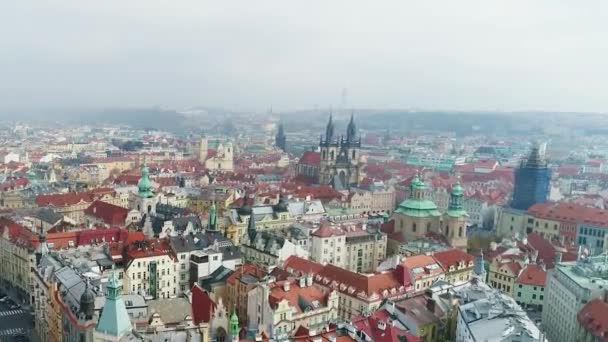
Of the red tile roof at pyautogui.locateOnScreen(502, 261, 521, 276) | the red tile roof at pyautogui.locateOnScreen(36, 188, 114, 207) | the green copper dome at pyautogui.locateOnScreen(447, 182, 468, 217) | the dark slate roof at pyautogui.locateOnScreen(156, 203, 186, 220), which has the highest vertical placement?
the green copper dome at pyautogui.locateOnScreen(447, 182, 468, 217)

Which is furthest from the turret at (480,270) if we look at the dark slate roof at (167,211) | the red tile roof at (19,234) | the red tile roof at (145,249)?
the red tile roof at (19,234)

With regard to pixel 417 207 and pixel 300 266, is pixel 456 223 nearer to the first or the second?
pixel 417 207

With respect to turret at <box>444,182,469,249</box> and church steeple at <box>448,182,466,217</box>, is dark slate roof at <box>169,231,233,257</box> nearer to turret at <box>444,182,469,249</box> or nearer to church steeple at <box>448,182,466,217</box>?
turret at <box>444,182,469,249</box>

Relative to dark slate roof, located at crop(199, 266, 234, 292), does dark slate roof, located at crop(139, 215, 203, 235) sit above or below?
above

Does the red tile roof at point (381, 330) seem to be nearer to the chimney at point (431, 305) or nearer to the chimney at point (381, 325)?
the chimney at point (381, 325)

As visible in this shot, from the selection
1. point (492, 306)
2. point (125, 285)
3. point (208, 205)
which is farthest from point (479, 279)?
point (208, 205)

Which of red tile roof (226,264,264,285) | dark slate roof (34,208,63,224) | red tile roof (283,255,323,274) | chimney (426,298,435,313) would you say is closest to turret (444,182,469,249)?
red tile roof (283,255,323,274)

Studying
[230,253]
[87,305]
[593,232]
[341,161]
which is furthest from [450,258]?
[341,161]
